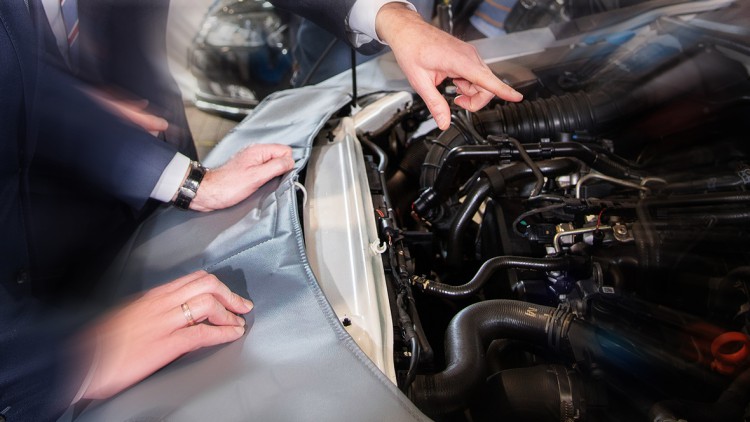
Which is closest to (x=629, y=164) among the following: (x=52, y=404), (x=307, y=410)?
(x=307, y=410)

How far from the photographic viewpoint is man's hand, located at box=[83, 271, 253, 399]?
2.41ft

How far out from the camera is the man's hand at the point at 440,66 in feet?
2.70

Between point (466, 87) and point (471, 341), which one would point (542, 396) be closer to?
point (471, 341)

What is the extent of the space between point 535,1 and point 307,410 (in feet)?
6.44

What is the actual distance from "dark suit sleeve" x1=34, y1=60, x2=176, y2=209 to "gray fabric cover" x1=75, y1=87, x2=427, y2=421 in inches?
5.5

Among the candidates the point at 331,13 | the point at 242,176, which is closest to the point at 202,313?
the point at 242,176

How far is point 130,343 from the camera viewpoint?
75 cm

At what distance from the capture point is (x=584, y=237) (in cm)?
95

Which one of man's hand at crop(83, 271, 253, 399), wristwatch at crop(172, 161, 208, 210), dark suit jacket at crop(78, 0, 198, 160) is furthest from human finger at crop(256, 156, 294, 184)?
dark suit jacket at crop(78, 0, 198, 160)

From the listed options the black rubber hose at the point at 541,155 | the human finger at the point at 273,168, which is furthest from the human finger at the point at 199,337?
the black rubber hose at the point at 541,155

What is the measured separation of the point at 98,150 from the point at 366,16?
2.18 feet

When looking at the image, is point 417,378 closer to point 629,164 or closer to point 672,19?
point 629,164

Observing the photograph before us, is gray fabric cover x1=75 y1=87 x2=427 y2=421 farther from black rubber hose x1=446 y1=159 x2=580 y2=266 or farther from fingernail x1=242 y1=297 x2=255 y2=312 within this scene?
black rubber hose x1=446 y1=159 x2=580 y2=266

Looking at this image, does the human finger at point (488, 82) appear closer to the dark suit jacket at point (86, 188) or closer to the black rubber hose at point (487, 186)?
the black rubber hose at point (487, 186)
